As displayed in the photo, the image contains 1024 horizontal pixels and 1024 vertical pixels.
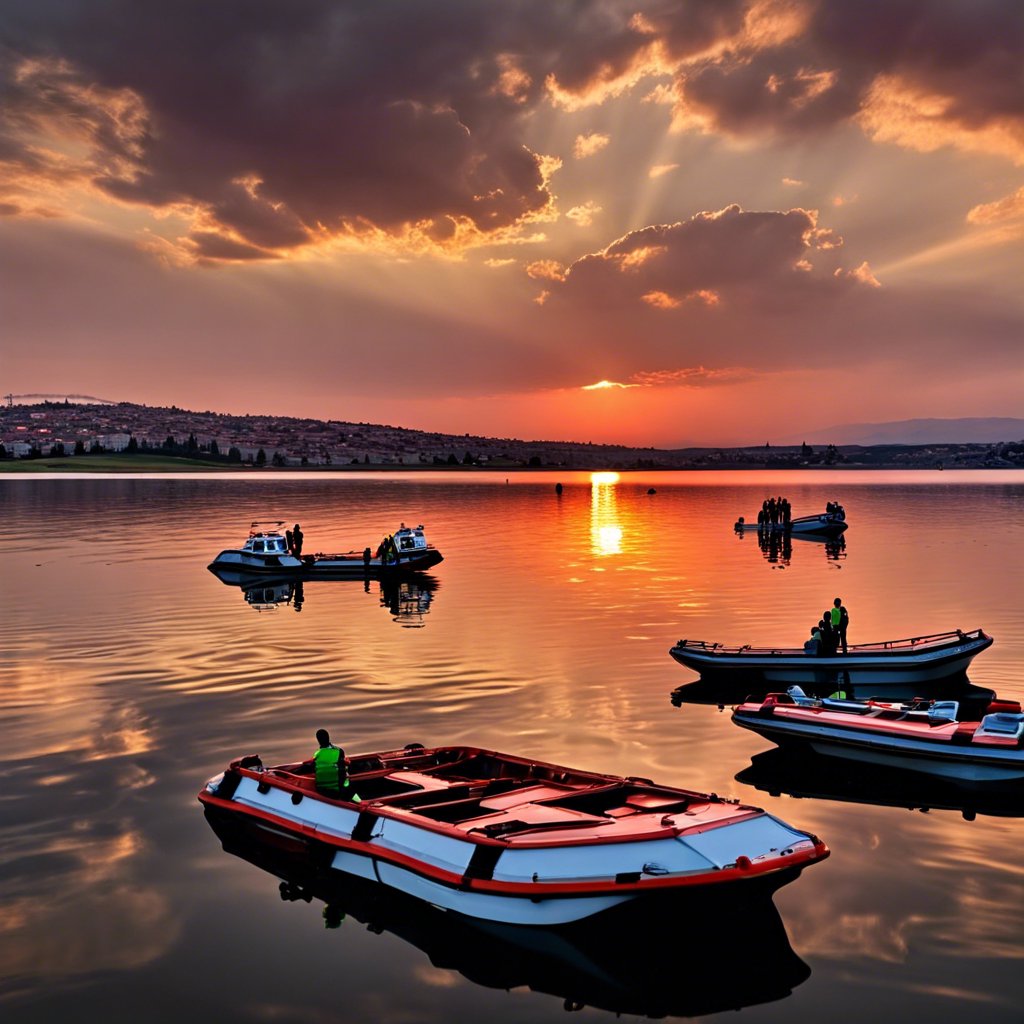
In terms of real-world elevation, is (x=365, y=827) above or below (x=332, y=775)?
below

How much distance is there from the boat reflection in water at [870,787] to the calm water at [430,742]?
15 centimetres

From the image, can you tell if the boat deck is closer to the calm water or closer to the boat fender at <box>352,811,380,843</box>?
the boat fender at <box>352,811,380,843</box>

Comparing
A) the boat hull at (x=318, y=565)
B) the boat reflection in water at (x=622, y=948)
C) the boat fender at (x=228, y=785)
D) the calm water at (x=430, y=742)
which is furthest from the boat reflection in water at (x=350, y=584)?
the boat reflection in water at (x=622, y=948)

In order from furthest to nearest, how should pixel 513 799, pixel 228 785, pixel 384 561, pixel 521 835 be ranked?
pixel 384 561 → pixel 228 785 → pixel 513 799 → pixel 521 835

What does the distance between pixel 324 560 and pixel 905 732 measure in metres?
54.5

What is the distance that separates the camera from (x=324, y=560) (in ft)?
245

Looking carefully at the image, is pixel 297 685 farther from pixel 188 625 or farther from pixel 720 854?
pixel 720 854

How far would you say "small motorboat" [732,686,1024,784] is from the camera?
24656 mm

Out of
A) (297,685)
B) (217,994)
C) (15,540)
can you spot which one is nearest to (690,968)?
(217,994)

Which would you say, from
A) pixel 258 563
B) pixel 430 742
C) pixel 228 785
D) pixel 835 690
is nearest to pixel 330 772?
pixel 228 785

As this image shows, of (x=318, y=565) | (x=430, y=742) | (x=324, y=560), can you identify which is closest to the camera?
(x=430, y=742)

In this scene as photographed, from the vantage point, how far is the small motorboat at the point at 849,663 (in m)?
35.3

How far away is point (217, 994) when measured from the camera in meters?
15.5

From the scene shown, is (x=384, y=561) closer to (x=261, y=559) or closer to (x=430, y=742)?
(x=261, y=559)
